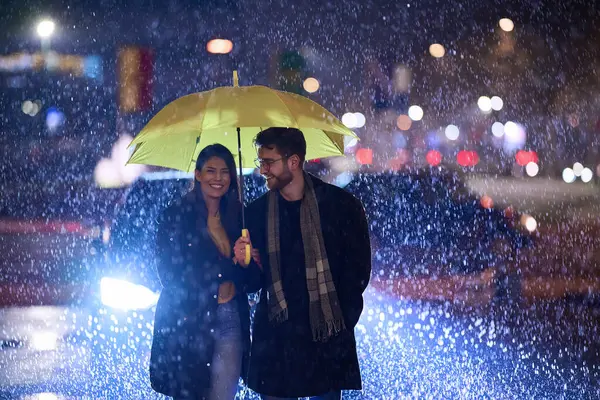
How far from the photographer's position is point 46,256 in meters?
22.8

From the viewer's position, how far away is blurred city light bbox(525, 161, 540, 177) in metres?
44.2

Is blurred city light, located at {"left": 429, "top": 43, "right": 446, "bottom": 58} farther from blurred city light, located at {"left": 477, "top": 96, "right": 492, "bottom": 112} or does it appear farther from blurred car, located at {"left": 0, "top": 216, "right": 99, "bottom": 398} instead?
blurred car, located at {"left": 0, "top": 216, "right": 99, "bottom": 398}

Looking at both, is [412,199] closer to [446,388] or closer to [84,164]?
[446,388]

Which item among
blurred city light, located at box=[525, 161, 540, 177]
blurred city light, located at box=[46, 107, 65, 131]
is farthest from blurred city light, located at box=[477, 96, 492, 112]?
blurred city light, located at box=[46, 107, 65, 131]

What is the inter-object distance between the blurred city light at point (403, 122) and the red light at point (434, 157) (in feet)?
4.30

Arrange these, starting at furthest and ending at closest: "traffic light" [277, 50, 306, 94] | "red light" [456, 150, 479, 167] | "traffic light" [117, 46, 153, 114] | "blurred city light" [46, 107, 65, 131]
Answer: "blurred city light" [46, 107, 65, 131] → "red light" [456, 150, 479, 167] → "traffic light" [277, 50, 306, 94] → "traffic light" [117, 46, 153, 114]

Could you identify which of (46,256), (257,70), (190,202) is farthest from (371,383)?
(257,70)

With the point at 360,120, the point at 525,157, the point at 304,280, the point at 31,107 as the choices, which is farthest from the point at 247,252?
the point at 31,107

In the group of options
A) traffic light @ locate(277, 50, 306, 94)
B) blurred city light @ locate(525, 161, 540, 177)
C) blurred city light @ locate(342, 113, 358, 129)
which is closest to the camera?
traffic light @ locate(277, 50, 306, 94)

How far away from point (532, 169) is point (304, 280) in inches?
1668

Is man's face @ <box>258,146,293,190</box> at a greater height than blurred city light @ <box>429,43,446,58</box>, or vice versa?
blurred city light @ <box>429,43,446,58</box>

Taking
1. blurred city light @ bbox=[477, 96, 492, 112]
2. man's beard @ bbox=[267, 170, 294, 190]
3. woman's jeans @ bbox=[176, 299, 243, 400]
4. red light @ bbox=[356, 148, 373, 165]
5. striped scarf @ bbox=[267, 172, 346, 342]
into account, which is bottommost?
woman's jeans @ bbox=[176, 299, 243, 400]

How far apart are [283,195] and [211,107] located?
2.07 ft

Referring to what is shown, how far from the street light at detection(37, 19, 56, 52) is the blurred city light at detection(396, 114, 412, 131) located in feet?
48.7
